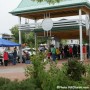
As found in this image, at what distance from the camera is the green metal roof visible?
30.5m

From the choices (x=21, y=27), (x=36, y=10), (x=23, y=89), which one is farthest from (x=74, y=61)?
(x=21, y=27)

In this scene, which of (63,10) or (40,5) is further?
(40,5)

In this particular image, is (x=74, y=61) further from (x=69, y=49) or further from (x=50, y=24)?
(x=69, y=49)

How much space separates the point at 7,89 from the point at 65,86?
182 cm

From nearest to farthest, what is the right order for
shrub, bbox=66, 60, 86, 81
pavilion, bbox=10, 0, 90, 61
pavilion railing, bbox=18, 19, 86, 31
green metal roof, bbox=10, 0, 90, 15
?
shrub, bbox=66, 60, 86, 81
green metal roof, bbox=10, 0, 90, 15
pavilion, bbox=10, 0, 90, 61
pavilion railing, bbox=18, 19, 86, 31

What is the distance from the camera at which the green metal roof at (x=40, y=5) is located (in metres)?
30.5

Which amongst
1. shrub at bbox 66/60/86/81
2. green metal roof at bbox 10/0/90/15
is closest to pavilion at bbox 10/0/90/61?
green metal roof at bbox 10/0/90/15

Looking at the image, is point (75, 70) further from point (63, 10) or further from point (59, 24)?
point (63, 10)

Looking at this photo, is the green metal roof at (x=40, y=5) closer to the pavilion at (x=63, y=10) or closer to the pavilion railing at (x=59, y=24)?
the pavilion at (x=63, y=10)

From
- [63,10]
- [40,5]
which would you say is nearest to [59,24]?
[63,10]

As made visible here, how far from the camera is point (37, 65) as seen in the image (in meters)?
10.6

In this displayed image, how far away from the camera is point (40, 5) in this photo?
109 feet

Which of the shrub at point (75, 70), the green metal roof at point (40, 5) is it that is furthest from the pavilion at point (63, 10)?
the shrub at point (75, 70)

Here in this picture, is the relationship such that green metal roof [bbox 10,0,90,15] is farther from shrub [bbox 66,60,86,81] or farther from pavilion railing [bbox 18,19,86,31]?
shrub [bbox 66,60,86,81]
